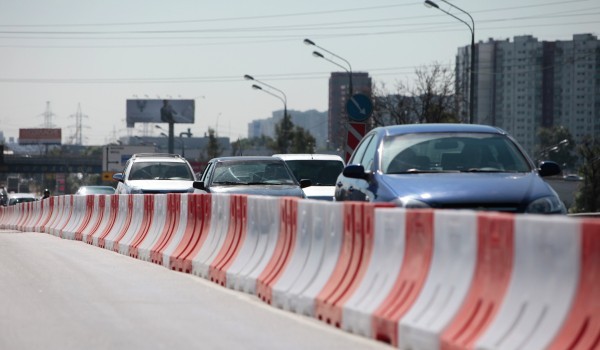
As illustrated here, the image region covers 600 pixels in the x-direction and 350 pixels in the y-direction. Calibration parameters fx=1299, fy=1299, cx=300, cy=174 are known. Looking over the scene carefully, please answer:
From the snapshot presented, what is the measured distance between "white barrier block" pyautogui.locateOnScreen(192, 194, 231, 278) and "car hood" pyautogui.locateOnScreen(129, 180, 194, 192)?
13.3m

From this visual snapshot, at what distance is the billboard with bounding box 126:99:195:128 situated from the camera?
6943 inches

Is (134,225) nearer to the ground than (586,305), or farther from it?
nearer to the ground

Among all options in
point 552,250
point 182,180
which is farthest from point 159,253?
point 182,180

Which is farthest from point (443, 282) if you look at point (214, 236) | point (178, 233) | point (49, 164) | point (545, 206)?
point (49, 164)

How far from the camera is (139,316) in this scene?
10312 mm

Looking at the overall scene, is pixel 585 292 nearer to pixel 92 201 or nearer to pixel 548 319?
pixel 548 319

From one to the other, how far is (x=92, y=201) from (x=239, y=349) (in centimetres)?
1748

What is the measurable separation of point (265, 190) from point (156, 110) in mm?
157978

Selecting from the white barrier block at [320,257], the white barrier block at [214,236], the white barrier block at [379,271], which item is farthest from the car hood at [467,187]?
the white barrier block at [379,271]

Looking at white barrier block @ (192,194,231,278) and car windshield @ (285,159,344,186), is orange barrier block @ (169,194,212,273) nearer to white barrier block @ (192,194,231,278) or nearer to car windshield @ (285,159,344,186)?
white barrier block @ (192,194,231,278)

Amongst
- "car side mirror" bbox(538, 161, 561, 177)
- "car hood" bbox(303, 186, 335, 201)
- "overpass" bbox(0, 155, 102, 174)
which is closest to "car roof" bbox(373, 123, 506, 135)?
"car side mirror" bbox(538, 161, 561, 177)

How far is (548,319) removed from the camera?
6.91 metres

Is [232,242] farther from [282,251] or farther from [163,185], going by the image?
[163,185]

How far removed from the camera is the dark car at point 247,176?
21.5 m
